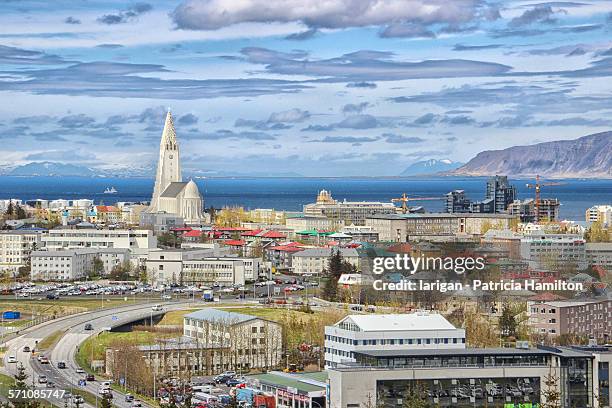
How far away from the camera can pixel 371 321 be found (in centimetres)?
3294

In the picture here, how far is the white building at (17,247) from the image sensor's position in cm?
6769

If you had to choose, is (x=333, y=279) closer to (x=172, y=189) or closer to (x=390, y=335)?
(x=390, y=335)

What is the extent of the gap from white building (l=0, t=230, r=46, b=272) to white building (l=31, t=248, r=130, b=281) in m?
3.56

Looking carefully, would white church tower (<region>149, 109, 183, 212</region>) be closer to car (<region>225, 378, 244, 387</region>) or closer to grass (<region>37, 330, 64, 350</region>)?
grass (<region>37, 330, 64, 350</region>)

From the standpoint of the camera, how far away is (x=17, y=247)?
68.0 meters

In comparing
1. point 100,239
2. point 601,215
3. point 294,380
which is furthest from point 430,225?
point 294,380

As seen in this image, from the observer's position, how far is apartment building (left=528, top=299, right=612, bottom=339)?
125 ft

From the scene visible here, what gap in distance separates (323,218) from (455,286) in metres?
44.4

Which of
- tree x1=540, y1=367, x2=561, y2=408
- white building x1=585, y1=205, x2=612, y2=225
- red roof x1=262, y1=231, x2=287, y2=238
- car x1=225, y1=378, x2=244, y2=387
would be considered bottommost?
Answer: car x1=225, y1=378, x2=244, y2=387

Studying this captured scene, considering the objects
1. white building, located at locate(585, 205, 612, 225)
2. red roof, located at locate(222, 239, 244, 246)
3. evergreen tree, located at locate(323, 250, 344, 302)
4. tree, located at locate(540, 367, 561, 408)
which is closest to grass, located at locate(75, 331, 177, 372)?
evergreen tree, located at locate(323, 250, 344, 302)

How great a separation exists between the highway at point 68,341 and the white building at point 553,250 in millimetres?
11973

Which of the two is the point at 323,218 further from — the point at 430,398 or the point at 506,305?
the point at 430,398

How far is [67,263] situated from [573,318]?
29394 mm

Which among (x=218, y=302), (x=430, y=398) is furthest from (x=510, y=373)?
(x=218, y=302)
